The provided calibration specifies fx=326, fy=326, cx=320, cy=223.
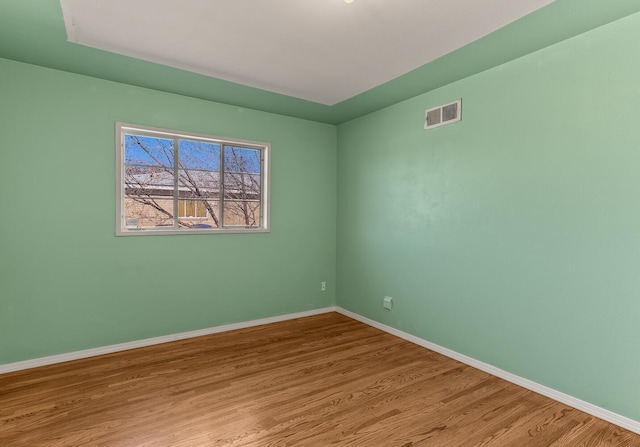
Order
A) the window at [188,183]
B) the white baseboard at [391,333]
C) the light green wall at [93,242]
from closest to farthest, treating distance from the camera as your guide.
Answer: the white baseboard at [391,333] < the light green wall at [93,242] < the window at [188,183]

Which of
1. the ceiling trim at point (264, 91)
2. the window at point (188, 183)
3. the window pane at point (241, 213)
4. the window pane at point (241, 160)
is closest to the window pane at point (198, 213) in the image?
the window at point (188, 183)

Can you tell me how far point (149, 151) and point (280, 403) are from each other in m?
2.87

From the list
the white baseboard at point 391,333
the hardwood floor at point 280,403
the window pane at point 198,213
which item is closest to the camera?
the hardwood floor at point 280,403

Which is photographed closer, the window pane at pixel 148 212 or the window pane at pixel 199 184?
the window pane at pixel 148 212

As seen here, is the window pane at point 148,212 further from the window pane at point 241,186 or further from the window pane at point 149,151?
the window pane at point 241,186

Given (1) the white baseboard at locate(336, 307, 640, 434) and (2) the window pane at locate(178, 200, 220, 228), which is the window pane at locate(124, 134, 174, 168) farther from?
(1) the white baseboard at locate(336, 307, 640, 434)

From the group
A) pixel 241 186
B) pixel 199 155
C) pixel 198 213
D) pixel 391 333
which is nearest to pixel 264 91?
pixel 199 155

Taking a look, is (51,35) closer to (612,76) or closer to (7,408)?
(7,408)

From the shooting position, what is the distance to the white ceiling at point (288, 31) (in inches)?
79.6

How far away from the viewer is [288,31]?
2.29 metres

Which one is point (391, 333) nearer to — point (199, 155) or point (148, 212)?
point (199, 155)

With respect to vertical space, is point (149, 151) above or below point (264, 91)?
below

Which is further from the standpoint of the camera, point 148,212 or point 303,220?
point 303,220

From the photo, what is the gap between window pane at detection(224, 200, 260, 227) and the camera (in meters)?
3.93
